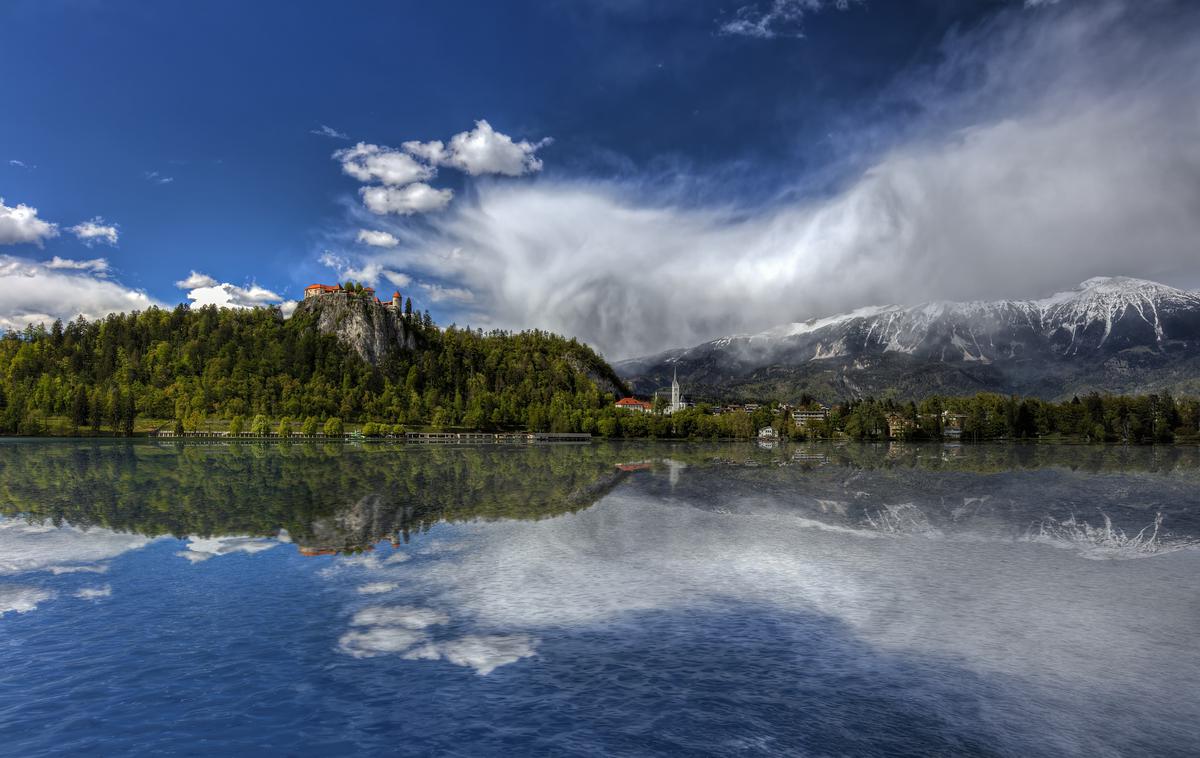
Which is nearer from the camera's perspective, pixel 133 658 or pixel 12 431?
pixel 133 658

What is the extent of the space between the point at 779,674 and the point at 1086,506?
5788cm

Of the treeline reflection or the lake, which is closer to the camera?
the lake

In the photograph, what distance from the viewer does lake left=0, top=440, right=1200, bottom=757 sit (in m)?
18.5

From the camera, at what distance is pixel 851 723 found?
1908cm

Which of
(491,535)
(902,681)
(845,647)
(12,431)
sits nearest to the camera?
(902,681)

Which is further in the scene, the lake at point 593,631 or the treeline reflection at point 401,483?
the treeline reflection at point 401,483

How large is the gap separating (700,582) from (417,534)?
21050mm

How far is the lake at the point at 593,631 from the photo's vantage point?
1855cm

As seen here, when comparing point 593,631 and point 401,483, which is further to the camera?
point 401,483

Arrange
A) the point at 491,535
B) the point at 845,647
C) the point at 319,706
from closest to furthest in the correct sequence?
the point at 319,706, the point at 845,647, the point at 491,535

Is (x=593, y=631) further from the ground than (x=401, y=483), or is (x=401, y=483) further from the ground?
(x=401, y=483)

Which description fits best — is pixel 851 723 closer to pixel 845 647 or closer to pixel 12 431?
pixel 845 647

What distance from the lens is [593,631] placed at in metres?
26.5

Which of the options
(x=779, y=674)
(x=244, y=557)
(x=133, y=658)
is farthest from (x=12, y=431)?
(x=779, y=674)
